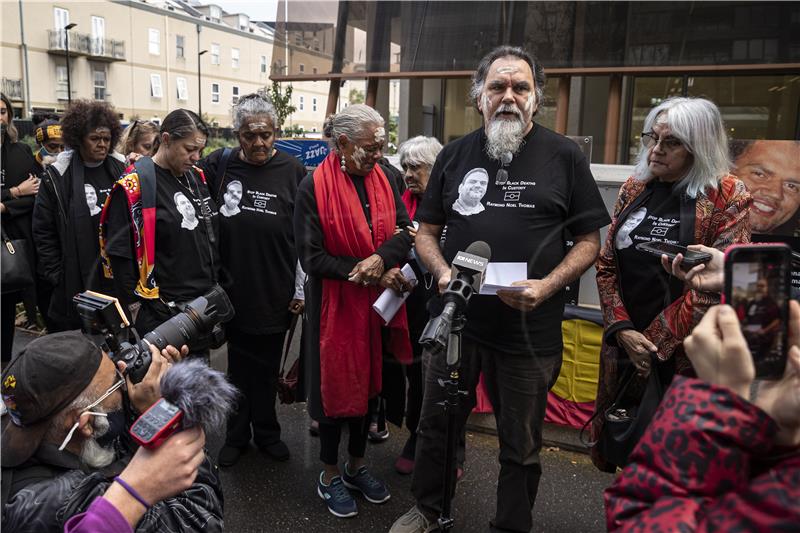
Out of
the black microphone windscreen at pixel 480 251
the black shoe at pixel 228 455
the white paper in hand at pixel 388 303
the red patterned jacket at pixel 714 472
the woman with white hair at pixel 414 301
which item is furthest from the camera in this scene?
the black shoe at pixel 228 455

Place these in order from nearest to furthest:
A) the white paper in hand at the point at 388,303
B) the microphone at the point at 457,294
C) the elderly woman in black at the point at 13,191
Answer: the microphone at the point at 457,294 < the white paper in hand at the point at 388,303 < the elderly woman in black at the point at 13,191

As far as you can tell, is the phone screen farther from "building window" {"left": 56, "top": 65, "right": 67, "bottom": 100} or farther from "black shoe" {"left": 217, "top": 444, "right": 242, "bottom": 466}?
"building window" {"left": 56, "top": 65, "right": 67, "bottom": 100}

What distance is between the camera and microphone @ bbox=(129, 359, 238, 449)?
52.5 inches

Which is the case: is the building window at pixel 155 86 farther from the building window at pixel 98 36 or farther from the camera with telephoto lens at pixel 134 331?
the camera with telephoto lens at pixel 134 331

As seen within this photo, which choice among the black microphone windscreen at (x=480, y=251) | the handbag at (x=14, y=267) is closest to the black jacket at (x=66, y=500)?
the black microphone windscreen at (x=480, y=251)

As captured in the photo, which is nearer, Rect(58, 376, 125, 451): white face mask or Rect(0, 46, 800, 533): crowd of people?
Rect(0, 46, 800, 533): crowd of people

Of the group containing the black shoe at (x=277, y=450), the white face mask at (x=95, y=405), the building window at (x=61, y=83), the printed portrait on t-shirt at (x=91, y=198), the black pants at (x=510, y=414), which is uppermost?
the building window at (x=61, y=83)

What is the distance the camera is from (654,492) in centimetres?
98

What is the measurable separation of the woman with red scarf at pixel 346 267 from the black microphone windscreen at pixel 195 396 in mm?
1428

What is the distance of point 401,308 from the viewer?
10.0 ft

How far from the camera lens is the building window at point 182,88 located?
4312cm

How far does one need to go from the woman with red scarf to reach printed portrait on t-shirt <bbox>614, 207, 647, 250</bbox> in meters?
1.04

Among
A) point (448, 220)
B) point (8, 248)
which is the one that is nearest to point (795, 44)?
point (448, 220)

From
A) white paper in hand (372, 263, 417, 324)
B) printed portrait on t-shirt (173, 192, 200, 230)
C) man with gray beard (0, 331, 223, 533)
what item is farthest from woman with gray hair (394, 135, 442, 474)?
man with gray beard (0, 331, 223, 533)
